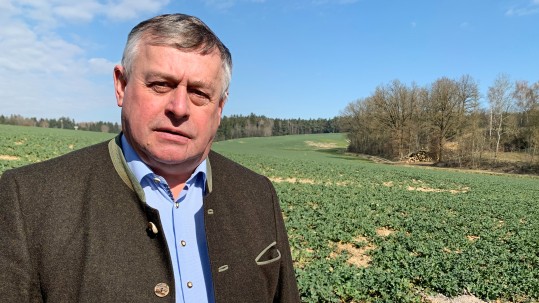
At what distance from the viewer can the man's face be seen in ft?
5.77

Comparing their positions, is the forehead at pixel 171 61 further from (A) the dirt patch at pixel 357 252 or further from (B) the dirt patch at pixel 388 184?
(B) the dirt patch at pixel 388 184

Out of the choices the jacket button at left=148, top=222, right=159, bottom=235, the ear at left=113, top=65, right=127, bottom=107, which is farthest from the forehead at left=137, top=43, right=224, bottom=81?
the jacket button at left=148, top=222, right=159, bottom=235

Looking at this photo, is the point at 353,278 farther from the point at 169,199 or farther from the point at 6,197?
the point at 6,197

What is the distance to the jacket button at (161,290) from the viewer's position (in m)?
1.66

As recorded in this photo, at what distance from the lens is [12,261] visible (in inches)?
57.4

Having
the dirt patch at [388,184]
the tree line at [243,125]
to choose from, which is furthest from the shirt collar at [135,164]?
the tree line at [243,125]

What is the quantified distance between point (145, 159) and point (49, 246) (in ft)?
1.86

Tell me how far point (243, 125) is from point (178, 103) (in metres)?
144

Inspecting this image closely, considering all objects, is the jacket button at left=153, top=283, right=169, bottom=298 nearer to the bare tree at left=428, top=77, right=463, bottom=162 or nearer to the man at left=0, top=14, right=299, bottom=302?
the man at left=0, top=14, right=299, bottom=302

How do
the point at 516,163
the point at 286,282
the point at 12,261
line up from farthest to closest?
1. the point at 516,163
2. the point at 286,282
3. the point at 12,261

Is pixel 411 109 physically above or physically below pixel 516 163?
above

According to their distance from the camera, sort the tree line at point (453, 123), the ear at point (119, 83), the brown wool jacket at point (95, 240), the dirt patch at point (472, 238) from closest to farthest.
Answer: the brown wool jacket at point (95, 240)
the ear at point (119, 83)
the dirt patch at point (472, 238)
the tree line at point (453, 123)

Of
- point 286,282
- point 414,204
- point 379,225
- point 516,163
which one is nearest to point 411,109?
point 516,163

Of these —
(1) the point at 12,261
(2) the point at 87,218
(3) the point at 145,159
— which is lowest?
(1) the point at 12,261
